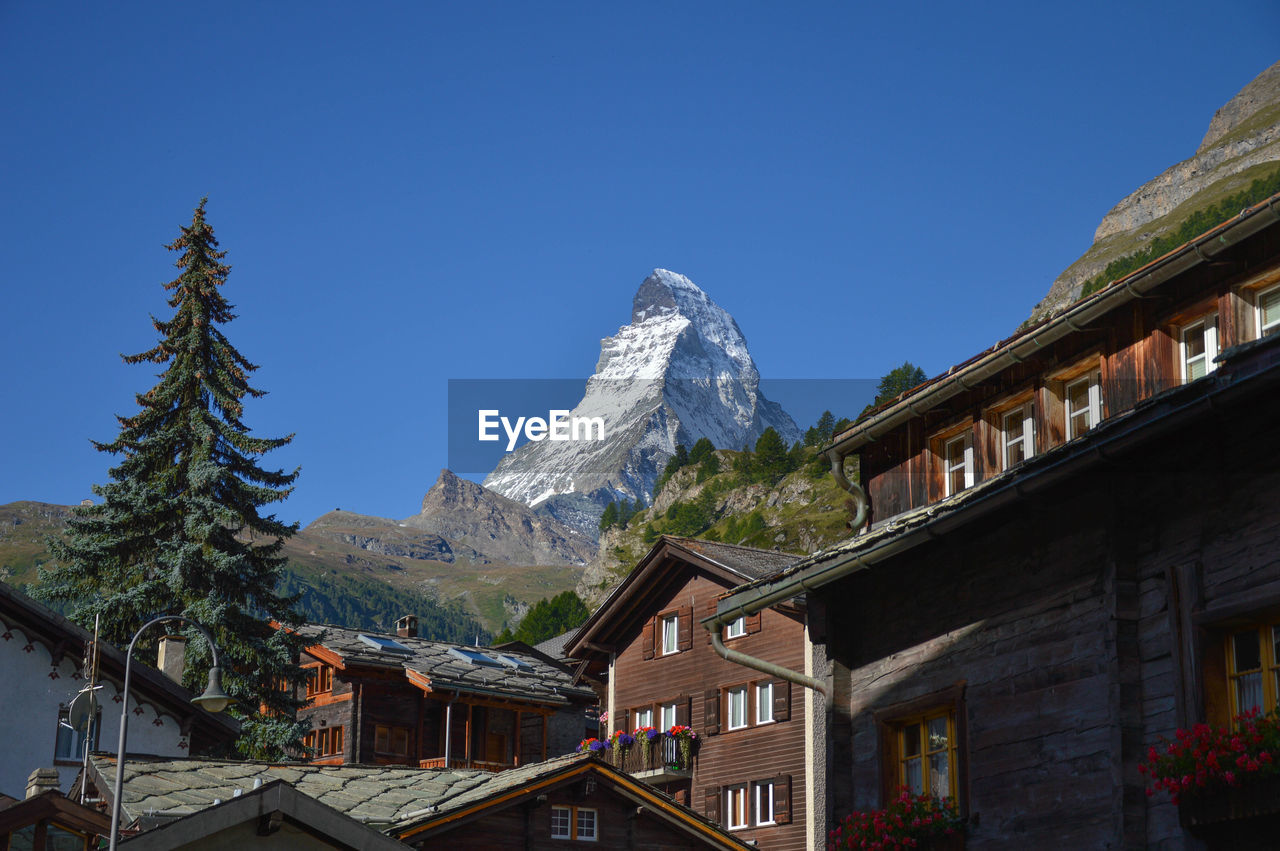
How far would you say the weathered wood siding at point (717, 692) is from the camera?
42.3 meters

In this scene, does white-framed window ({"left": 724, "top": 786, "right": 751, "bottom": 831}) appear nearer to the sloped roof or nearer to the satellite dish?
the sloped roof

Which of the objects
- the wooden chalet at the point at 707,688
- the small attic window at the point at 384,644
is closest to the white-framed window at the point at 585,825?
the wooden chalet at the point at 707,688

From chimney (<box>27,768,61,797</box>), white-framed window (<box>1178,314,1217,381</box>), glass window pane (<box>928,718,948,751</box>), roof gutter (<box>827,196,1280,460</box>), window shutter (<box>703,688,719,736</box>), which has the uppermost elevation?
roof gutter (<box>827,196,1280,460</box>)

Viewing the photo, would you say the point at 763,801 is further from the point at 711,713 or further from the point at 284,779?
the point at 284,779

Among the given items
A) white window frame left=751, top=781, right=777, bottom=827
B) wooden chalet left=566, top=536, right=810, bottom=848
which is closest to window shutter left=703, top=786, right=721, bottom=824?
wooden chalet left=566, top=536, right=810, bottom=848

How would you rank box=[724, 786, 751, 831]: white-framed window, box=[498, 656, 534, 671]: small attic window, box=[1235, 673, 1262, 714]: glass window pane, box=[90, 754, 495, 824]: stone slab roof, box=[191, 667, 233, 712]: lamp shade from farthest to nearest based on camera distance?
box=[498, 656, 534, 671]: small attic window
box=[724, 786, 751, 831]: white-framed window
box=[90, 754, 495, 824]: stone slab roof
box=[191, 667, 233, 712]: lamp shade
box=[1235, 673, 1262, 714]: glass window pane

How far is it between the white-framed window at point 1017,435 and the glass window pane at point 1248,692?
6.18m

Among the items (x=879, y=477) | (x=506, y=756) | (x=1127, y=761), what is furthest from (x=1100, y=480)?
(x=506, y=756)

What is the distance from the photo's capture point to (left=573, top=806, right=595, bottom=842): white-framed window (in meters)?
29.5

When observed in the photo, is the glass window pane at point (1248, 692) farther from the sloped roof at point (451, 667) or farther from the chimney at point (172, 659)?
the sloped roof at point (451, 667)

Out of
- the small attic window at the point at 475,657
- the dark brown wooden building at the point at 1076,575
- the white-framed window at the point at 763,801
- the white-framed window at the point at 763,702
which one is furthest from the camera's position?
the small attic window at the point at 475,657

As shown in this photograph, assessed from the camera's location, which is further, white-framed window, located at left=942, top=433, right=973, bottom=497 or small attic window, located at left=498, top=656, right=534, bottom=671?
small attic window, located at left=498, top=656, right=534, bottom=671

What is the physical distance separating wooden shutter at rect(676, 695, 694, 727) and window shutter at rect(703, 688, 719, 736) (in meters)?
0.89

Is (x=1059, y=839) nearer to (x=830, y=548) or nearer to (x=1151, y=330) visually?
(x=830, y=548)
